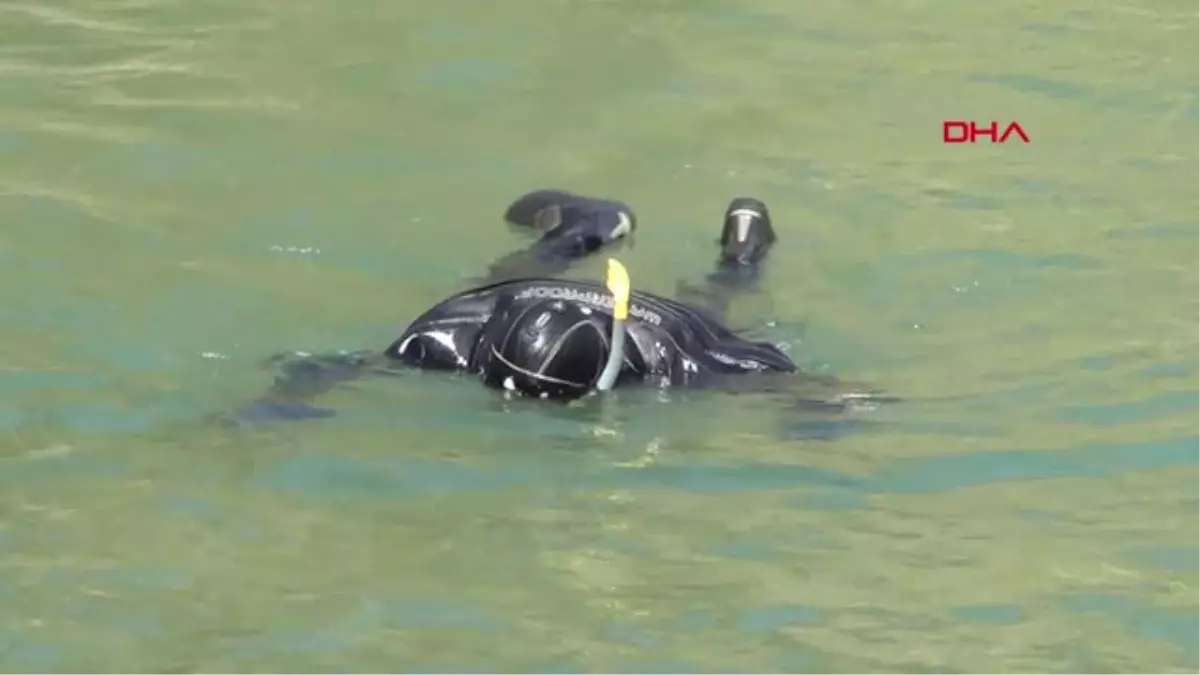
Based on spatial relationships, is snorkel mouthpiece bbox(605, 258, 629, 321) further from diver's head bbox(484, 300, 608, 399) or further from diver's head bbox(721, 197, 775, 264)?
diver's head bbox(721, 197, 775, 264)

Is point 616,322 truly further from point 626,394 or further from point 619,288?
point 626,394

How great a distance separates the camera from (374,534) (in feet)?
17.2

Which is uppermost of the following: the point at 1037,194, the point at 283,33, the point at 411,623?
the point at 283,33

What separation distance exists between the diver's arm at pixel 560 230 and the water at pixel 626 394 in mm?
225

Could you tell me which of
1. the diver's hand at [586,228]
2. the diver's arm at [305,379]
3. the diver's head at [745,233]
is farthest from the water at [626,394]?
the diver's hand at [586,228]

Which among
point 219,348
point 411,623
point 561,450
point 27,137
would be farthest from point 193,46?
point 411,623

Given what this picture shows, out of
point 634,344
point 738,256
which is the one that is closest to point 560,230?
point 738,256

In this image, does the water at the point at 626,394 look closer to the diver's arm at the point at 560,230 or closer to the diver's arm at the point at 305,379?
the diver's arm at the point at 305,379

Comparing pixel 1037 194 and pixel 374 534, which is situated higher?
pixel 1037 194

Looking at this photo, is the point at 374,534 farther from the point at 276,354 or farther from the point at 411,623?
the point at 276,354

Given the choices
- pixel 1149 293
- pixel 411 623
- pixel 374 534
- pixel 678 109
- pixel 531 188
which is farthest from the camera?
pixel 678 109

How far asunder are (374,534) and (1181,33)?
20.9 ft

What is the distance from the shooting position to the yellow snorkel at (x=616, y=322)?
5.75 metres

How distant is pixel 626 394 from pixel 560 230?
128 cm
